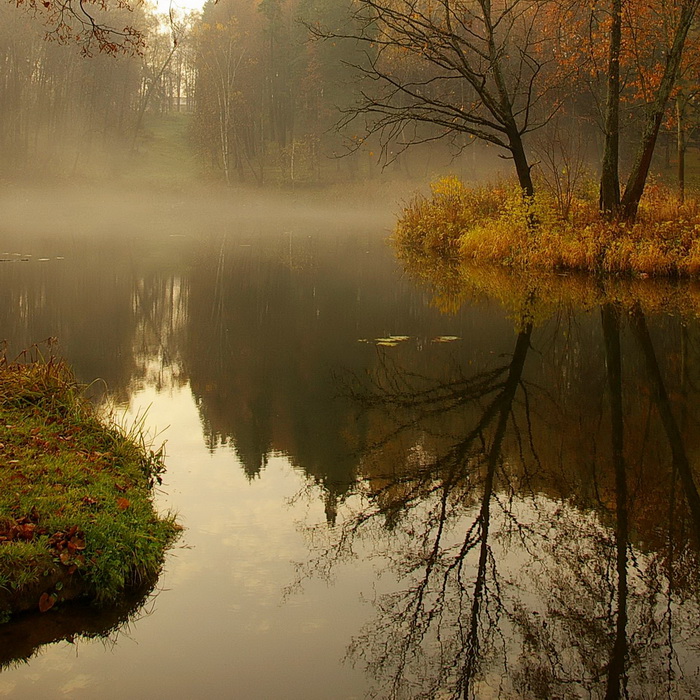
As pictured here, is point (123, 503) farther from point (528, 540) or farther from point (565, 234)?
point (565, 234)

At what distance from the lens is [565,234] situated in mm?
18812

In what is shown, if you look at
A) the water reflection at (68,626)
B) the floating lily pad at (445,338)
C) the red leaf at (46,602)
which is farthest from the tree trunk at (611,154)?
the red leaf at (46,602)

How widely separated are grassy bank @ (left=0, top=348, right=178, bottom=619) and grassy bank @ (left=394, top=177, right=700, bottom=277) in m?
13.3

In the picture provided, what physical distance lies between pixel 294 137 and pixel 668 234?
46920 mm

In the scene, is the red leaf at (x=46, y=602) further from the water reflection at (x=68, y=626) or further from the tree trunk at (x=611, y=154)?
the tree trunk at (x=611, y=154)

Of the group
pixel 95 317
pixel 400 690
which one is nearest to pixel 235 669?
pixel 400 690

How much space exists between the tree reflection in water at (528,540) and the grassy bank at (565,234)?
31.1ft

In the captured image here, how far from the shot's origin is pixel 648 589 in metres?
4.19

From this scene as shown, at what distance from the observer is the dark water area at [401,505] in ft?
11.7

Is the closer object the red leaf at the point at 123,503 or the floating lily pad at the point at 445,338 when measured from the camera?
the red leaf at the point at 123,503

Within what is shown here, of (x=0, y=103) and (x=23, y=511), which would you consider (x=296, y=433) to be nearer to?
(x=23, y=511)

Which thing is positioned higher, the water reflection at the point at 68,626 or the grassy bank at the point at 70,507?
the grassy bank at the point at 70,507

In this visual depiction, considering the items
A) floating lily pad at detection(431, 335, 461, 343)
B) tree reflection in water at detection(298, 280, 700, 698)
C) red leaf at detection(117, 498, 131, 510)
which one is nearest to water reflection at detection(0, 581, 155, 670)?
red leaf at detection(117, 498, 131, 510)

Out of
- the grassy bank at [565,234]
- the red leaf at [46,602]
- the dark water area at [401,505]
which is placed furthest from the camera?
the grassy bank at [565,234]
